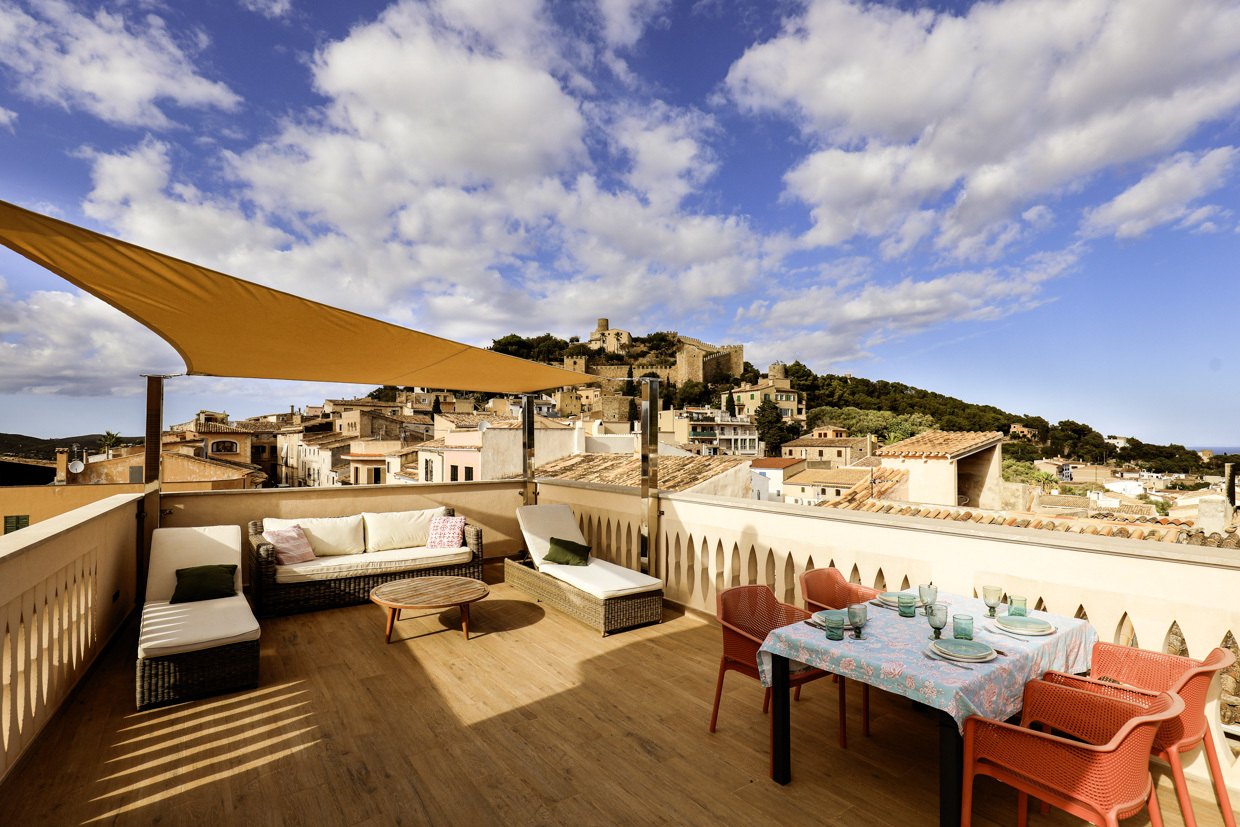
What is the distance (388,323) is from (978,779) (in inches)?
155

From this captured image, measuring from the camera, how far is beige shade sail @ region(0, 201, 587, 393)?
2.20 m

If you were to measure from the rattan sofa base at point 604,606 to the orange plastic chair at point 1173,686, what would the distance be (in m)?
2.56

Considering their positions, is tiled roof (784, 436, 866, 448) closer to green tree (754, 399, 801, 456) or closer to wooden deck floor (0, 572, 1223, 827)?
green tree (754, 399, 801, 456)

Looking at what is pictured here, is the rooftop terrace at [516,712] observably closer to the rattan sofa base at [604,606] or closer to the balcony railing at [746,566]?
the balcony railing at [746,566]

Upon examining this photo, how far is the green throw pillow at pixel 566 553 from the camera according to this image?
15.3ft

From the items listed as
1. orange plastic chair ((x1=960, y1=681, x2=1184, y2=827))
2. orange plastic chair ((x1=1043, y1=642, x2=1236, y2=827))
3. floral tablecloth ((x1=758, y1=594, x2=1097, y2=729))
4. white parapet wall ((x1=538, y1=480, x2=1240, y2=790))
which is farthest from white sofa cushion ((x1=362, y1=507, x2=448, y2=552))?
orange plastic chair ((x1=1043, y1=642, x2=1236, y2=827))

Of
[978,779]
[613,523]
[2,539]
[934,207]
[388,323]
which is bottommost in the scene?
[978,779]

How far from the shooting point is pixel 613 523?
17.6ft

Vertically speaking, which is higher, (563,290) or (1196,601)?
(563,290)

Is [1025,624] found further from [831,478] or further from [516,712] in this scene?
[831,478]

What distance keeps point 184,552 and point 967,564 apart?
522cm

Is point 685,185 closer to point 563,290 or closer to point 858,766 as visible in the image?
point 858,766

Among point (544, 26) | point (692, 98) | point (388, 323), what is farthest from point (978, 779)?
point (692, 98)

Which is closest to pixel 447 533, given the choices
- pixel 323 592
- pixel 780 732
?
pixel 323 592
